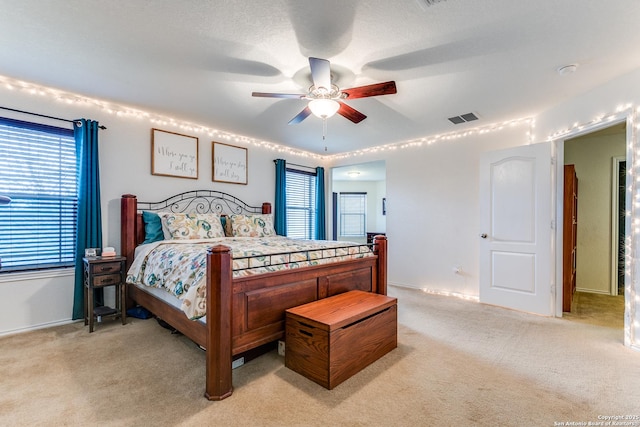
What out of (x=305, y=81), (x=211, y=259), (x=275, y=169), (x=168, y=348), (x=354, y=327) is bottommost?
(x=168, y=348)

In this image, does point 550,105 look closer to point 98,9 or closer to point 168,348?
point 98,9

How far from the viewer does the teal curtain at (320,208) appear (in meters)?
5.96

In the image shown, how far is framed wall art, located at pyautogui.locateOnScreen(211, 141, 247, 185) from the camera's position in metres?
4.45

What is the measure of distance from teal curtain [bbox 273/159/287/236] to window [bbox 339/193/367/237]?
165 inches

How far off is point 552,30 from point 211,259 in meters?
2.79

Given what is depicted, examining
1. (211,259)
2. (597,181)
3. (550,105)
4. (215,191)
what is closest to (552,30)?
(550,105)

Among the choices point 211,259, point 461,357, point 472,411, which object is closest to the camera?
point 472,411

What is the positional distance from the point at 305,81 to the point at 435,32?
1.19m

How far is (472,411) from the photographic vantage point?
5.83ft

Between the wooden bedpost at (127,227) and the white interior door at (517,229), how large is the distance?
14.6ft

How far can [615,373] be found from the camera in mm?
2199

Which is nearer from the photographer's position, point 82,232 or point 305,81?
point 305,81

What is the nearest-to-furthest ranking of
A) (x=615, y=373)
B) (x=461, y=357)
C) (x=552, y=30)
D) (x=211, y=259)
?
(x=211, y=259), (x=552, y=30), (x=615, y=373), (x=461, y=357)

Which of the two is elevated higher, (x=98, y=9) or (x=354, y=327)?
(x=98, y=9)
